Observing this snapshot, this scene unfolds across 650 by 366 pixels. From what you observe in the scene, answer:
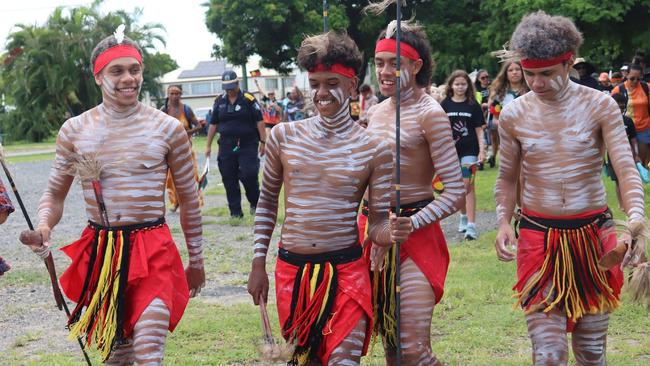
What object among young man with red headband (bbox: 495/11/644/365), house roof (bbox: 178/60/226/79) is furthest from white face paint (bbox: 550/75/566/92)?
house roof (bbox: 178/60/226/79)

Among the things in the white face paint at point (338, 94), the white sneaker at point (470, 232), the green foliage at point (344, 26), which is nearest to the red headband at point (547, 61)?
the white face paint at point (338, 94)

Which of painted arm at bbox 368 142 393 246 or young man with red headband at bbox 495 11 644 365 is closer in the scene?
painted arm at bbox 368 142 393 246

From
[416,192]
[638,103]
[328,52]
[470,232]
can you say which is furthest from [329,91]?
[638,103]

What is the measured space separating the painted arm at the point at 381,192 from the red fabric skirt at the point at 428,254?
0.31m

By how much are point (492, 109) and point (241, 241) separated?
5.61 meters

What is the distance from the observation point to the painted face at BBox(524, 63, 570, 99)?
176 inches

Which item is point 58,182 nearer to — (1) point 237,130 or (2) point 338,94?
(2) point 338,94

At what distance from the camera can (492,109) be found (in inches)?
575

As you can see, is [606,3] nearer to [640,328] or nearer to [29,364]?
[640,328]

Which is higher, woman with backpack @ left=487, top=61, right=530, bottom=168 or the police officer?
woman with backpack @ left=487, top=61, right=530, bottom=168

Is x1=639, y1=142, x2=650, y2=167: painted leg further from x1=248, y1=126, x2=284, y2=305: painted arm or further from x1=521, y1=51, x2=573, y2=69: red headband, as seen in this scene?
x1=248, y1=126, x2=284, y2=305: painted arm

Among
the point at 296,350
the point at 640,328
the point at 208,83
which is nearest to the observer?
the point at 296,350

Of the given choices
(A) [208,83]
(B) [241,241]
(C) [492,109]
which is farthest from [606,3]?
(A) [208,83]

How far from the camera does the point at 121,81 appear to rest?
4.56 m
